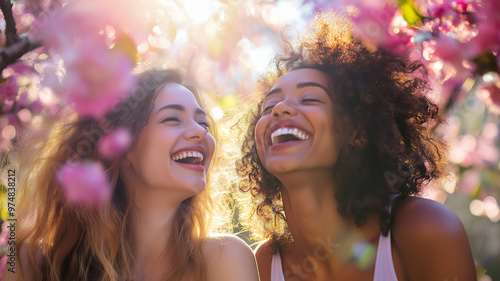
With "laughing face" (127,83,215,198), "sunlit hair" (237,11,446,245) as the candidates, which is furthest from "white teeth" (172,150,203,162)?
"sunlit hair" (237,11,446,245)

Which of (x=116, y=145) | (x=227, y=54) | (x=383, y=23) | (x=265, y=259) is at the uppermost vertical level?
(x=383, y=23)

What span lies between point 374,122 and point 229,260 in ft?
3.68

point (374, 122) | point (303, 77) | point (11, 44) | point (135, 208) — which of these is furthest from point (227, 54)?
point (11, 44)

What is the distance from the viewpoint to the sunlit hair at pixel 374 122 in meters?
2.31

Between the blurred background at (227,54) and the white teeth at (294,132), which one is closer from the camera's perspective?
the blurred background at (227,54)

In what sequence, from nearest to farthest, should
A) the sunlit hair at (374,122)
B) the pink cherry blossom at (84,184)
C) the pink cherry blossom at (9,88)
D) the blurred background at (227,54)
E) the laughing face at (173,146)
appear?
1. the blurred background at (227,54)
2. the pink cherry blossom at (84,184)
3. the laughing face at (173,146)
4. the sunlit hair at (374,122)
5. the pink cherry blossom at (9,88)

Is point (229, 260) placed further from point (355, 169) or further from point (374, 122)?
point (374, 122)

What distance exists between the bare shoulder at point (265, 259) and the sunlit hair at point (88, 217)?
44 centimetres

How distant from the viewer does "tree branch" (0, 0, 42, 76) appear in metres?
1.24

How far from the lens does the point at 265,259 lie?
2.58 metres

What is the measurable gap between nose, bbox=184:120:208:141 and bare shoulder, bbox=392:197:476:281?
1081 mm

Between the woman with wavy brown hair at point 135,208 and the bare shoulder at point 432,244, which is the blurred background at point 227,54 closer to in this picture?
the woman with wavy brown hair at point 135,208

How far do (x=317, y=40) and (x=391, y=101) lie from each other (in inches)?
25.7

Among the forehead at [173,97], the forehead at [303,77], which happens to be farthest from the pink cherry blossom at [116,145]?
the forehead at [303,77]
